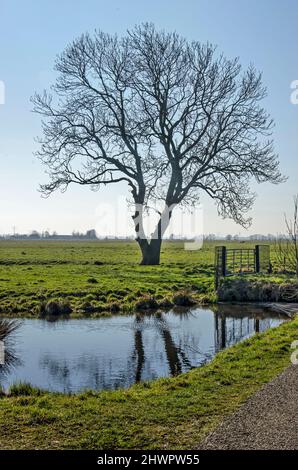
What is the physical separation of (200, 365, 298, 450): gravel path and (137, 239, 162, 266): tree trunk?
98.5 ft

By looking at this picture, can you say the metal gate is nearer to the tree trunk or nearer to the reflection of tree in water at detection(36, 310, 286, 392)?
the tree trunk

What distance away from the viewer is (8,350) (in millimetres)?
12922

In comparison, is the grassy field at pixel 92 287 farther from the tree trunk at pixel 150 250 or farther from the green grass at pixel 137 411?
the green grass at pixel 137 411

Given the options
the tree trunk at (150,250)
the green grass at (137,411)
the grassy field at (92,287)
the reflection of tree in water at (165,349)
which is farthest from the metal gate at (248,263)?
the green grass at (137,411)

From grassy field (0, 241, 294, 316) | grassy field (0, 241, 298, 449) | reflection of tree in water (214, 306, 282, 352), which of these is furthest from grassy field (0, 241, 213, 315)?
grassy field (0, 241, 298, 449)

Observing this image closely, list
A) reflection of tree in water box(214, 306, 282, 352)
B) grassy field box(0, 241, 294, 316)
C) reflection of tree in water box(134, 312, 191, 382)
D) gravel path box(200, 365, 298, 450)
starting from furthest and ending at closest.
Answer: grassy field box(0, 241, 294, 316) → reflection of tree in water box(214, 306, 282, 352) → reflection of tree in water box(134, 312, 191, 382) → gravel path box(200, 365, 298, 450)

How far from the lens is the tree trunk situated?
1510 inches

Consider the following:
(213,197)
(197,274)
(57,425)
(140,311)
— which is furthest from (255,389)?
(213,197)

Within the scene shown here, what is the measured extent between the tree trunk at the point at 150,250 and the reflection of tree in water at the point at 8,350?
23.5 m

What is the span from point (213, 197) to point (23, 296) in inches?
758

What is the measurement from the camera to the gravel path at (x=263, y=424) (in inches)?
234

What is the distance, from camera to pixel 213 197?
124ft
